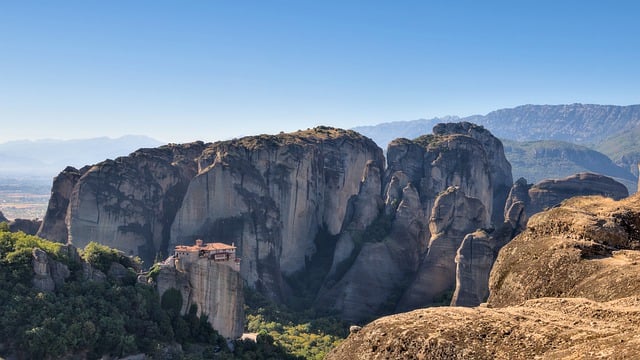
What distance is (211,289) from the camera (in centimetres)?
5519

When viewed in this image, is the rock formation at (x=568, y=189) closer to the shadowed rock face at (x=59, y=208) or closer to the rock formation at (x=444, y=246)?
the rock formation at (x=444, y=246)

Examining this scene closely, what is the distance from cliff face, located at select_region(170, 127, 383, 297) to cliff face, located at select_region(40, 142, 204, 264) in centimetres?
488

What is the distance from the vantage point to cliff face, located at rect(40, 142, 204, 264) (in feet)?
249

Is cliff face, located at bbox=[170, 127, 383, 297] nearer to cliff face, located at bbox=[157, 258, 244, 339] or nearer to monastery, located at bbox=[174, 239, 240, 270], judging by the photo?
monastery, located at bbox=[174, 239, 240, 270]

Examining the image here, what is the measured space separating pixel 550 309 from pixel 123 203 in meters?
70.4

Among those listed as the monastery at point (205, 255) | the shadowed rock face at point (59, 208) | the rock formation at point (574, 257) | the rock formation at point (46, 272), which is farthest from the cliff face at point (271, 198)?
the rock formation at point (574, 257)

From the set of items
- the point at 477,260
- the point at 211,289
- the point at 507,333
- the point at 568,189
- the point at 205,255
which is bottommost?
the point at 211,289

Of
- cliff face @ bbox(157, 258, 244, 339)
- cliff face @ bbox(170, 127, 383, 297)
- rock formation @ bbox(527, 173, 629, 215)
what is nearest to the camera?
cliff face @ bbox(157, 258, 244, 339)

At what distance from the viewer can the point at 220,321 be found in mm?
55719

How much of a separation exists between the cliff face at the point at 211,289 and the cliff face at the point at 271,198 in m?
18.3

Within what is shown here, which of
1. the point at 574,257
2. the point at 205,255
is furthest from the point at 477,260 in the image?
the point at 574,257

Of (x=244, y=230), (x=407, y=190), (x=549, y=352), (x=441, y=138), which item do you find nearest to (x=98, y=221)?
(x=244, y=230)

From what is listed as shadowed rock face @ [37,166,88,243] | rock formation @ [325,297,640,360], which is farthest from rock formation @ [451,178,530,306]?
shadowed rock face @ [37,166,88,243]

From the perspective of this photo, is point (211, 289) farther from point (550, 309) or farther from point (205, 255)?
point (550, 309)
